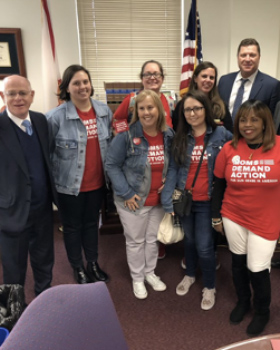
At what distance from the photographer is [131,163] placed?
1.81m

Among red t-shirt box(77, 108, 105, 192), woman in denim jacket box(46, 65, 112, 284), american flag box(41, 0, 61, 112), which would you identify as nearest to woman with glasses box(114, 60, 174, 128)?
woman in denim jacket box(46, 65, 112, 284)

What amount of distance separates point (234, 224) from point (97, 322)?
1.13 meters

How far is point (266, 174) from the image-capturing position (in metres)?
1.46

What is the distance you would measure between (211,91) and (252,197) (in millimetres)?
Result: 909

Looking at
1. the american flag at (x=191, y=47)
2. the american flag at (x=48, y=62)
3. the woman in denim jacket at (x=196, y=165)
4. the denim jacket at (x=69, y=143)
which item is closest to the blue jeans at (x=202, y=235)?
the woman in denim jacket at (x=196, y=165)

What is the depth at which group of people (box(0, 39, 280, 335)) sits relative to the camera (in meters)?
1.53

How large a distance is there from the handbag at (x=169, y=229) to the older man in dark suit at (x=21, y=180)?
75 cm

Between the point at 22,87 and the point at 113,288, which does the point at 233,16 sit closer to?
the point at 22,87

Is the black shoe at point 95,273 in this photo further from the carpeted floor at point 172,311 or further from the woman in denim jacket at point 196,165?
the woman in denim jacket at point 196,165

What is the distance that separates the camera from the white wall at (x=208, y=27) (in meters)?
2.93

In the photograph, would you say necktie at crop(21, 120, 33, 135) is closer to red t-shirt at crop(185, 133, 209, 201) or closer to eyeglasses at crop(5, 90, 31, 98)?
eyeglasses at crop(5, 90, 31, 98)

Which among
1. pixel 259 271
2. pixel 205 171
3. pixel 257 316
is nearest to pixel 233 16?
pixel 205 171

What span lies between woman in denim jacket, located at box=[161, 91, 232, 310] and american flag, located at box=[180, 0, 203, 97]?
4.13 ft

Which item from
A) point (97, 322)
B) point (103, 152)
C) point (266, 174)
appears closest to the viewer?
point (97, 322)
